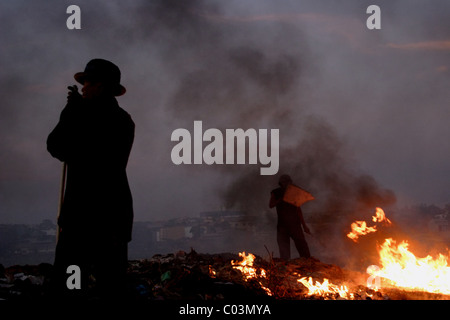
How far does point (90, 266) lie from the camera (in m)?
3.17

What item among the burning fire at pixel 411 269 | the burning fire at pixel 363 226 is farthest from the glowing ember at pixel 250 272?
the burning fire at pixel 363 226

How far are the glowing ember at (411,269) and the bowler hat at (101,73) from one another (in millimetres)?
6126

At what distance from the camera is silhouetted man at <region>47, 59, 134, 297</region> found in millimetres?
3098

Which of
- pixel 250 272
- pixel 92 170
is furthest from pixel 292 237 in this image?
pixel 92 170

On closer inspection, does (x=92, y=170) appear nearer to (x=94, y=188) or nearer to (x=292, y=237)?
(x=94, y=188)

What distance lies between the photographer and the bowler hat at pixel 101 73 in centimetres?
339

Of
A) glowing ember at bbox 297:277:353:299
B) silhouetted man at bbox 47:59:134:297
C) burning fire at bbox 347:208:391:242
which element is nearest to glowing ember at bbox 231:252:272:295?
glowing ember at bbox 297:277:353:299

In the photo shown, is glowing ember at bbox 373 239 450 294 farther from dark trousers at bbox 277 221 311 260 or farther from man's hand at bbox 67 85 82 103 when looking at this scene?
man's hand at bbox 67 85 82 103

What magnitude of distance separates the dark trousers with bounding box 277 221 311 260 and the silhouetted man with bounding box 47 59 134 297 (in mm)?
7829
